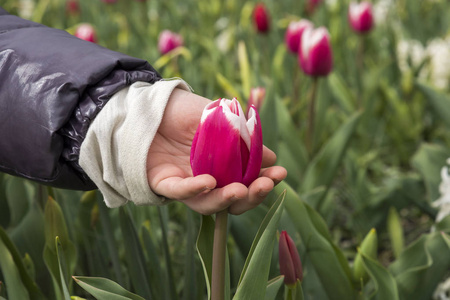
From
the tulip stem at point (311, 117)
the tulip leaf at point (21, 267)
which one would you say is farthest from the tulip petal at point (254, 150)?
the tulip stem at point (311, 117)

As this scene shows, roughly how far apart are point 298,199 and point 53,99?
438 millimetres

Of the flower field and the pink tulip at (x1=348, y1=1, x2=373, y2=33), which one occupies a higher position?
the pink tulip at (x1=348, y1=1, x2=373, y2=33)

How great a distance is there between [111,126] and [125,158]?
0.16ft

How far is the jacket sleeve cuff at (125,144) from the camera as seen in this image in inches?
29.3

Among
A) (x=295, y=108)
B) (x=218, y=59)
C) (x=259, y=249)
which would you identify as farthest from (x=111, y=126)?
(x=218, y=59)

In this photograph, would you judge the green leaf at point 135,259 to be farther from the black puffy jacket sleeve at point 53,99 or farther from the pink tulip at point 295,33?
the pink tulip at point 295,33

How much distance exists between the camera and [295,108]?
200 centimetres

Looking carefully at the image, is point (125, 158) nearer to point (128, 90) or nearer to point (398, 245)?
point (128, 90)

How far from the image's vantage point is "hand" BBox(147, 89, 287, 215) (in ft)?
2.14

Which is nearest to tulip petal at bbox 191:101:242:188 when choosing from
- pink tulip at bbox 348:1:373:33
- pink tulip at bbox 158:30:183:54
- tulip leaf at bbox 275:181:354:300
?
tulip leaf at bbox 275:181:354:300

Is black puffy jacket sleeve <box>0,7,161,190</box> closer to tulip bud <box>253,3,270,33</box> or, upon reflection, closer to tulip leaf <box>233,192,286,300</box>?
tulip leaf <box>233,192,286,300</box>

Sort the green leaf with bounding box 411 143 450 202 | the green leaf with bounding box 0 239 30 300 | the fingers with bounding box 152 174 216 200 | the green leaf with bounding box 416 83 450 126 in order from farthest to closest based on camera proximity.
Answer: the green leaf with bounding box 416 83 450 126 < the green leaf with bounding box 411 143 450 202 < the green leaf with bounding box 0 239 30 300 < the fingers with bounding box 152 174 216 200

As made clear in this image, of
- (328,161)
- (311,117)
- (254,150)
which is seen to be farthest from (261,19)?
(254,150)

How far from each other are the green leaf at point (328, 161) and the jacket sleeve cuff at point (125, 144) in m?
0.79
